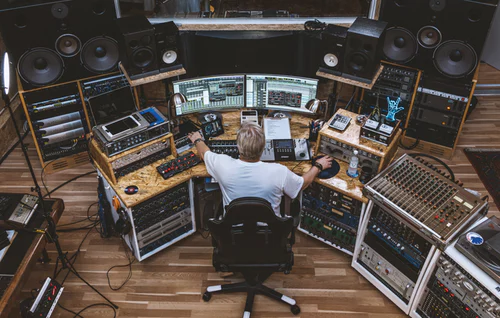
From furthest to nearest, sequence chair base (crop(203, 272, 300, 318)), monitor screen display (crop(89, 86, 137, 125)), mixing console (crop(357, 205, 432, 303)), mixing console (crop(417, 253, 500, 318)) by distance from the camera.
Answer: monitor screen display (crop(89, 86, 137, 125))
chair base (crop(203, 272, 300, 318))
mixing console (crop(357, 205, 432, 303))
mixing console (crop(417, 253, 500, 318))

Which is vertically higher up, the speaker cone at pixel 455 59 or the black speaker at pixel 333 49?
the black speaker at pixel 333 49

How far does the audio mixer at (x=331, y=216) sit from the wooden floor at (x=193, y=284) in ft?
0.40

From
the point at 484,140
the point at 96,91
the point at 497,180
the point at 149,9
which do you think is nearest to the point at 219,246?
the point at 96,91

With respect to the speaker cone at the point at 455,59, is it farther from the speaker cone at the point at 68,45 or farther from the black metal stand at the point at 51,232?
the black metal stand at the point at 51,232

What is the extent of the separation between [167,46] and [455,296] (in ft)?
8.39

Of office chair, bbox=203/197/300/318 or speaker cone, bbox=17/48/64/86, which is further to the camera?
speaker cone, bbox=17/48/64/86

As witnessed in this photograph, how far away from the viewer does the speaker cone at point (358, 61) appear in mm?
3141

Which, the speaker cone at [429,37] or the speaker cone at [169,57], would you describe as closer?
the speaker cone at [169,57]

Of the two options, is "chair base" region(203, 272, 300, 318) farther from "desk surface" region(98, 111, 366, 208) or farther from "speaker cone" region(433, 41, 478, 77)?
"speaker cone" region(433, 41, 478, 77)

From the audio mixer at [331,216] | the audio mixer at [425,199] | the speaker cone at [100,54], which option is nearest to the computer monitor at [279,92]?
the audio mixer at [331,216]

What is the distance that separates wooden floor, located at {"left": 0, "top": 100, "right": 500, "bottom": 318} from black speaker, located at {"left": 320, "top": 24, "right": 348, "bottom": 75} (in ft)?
4.44

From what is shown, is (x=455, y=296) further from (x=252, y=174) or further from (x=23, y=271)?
(x=23, y=271)

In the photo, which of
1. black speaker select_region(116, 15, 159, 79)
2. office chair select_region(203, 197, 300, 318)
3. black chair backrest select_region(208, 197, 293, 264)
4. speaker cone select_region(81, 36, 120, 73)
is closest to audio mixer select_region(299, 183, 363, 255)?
office chair select_region(203, 197, 300, 318)

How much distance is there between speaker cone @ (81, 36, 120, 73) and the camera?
12.1ft
